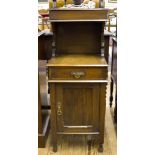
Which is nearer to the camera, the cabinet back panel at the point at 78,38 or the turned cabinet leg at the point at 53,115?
the turned cabinet leg at the point at 53,115

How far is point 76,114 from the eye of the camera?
171cm

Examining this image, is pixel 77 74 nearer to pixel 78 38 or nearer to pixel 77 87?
pixel 77 87

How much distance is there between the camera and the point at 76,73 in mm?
1595

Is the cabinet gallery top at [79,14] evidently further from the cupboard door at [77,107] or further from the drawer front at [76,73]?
the cupboard door at [77,107]

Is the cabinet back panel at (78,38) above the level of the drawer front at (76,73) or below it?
above

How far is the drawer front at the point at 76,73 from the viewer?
5.23 feet

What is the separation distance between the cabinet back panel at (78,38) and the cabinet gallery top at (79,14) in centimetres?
28

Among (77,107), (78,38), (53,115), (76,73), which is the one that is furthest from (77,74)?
(78,38)

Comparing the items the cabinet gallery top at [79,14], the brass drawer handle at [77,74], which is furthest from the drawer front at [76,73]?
the cabinet gallery top at [79,14]
